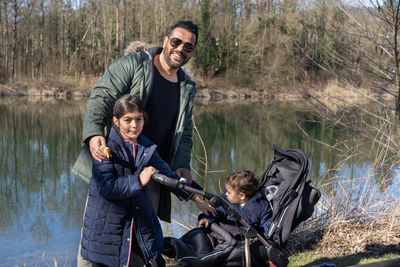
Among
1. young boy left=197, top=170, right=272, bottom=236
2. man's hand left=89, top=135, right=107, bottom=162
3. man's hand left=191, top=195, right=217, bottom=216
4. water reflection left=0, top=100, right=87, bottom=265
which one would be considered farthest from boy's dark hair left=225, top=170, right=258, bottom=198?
Result: water reflection left=0, top=100, right=87, bottom=265

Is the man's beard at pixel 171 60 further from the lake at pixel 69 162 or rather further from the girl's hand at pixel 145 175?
the lake at pixel 69 162

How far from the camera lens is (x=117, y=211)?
94.6 inches

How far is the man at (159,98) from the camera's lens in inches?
106

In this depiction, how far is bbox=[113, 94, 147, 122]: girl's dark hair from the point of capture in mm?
2486

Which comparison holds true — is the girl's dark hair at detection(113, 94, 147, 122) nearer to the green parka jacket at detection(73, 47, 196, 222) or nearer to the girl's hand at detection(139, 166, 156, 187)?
the green parka jacket at detection(73, 47, 196, 222)

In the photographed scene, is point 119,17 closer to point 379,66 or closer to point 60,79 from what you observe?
point 60,79

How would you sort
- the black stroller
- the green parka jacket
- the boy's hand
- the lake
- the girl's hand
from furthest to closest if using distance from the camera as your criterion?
the lake < the boy's hand < the black stroller < the green parka jacket < the girl's hand

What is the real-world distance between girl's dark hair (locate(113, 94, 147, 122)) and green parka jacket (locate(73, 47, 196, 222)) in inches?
6.5

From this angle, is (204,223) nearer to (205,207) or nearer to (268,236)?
(205,207)

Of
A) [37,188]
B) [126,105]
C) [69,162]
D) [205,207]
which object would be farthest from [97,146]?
[69,162]

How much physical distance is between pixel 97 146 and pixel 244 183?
3.92ft

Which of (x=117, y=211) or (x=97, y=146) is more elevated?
(x=97, y=146)

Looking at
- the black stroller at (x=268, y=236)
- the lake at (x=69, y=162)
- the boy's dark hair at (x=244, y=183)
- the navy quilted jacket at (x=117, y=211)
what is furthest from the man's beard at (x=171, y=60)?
the lake at (x=69, y=162)

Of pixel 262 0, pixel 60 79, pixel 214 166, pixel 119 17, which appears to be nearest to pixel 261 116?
pixel 214 166
